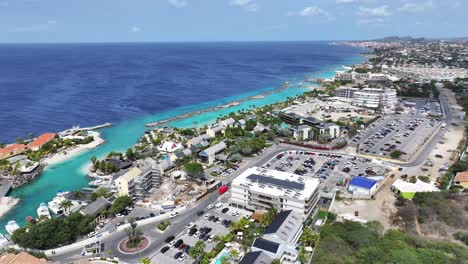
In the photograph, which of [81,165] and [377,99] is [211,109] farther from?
[377,99]

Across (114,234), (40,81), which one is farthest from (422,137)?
(40,81)

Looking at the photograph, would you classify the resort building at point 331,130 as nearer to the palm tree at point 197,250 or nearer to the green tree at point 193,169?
the green tree at point 193,169

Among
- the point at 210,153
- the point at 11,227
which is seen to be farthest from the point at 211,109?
the point at 11,227

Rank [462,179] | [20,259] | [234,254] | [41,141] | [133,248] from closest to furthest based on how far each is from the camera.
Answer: [20,259]
[234,254]
[133,248]
[462,179]
[41,141]

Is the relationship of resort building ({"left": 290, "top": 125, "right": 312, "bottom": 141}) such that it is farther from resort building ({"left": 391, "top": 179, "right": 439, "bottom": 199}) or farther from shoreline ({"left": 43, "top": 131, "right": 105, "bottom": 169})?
shoreline ({"left": 43, "top": 131, "right": 105, "bottom": 169})

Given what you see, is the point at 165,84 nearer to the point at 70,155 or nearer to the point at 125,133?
the point at 125,133

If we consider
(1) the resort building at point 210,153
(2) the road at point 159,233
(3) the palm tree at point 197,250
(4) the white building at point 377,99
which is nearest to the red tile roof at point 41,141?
(1) the resort building at point 210,153

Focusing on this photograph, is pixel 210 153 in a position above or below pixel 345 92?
below
